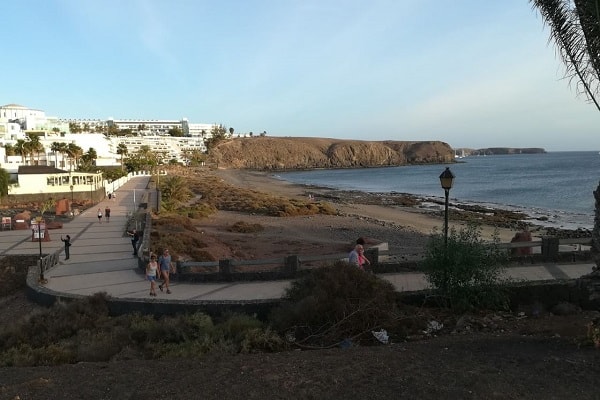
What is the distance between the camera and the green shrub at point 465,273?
890 cm

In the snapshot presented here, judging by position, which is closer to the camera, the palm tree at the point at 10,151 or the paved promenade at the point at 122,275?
the paved promenade at the point at 122,275

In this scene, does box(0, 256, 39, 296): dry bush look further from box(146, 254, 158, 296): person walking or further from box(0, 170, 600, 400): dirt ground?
box(0, 170, 600, 400): dirt ground

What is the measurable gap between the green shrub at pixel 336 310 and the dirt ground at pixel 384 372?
632 millimetres

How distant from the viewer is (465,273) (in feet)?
29.6

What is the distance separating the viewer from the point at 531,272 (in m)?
12.1

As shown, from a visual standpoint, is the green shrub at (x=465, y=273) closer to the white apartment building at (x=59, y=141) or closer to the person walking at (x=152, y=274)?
the person walking at (x=152, y=274)

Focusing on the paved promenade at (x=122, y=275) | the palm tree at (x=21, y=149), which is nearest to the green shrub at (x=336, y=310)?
the paved promenade at (x=122, y=275)

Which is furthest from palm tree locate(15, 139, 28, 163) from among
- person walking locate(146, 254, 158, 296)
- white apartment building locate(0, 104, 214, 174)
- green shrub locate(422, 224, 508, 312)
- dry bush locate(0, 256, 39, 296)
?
green shrub locate(422, 224, 508, 312)

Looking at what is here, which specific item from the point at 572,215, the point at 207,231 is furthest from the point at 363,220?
the point at 572,215

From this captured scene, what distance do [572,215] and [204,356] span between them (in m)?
43.1

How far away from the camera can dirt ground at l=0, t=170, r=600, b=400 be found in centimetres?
546

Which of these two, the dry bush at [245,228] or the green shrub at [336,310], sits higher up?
the green shrub at [336,310]

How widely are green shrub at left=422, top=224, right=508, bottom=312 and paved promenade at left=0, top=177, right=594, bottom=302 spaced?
1.77 m

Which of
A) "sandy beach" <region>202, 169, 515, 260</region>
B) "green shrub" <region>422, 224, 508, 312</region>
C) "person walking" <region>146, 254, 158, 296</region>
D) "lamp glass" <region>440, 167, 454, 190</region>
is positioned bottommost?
"sandy beach" <region>202, 169, 515, 260</region>
